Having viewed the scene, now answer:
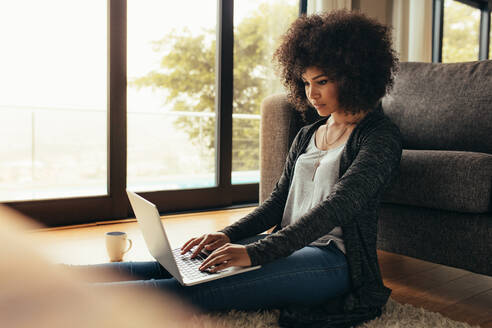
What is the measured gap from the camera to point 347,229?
3.73 feet

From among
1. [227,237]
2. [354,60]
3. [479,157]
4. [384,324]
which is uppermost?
[354,60]

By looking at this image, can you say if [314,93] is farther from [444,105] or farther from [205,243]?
[444,105]

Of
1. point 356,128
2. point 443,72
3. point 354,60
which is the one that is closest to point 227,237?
point 356,128

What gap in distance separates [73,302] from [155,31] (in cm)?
404

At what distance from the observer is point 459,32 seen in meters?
5.08

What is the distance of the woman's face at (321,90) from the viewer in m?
1.24

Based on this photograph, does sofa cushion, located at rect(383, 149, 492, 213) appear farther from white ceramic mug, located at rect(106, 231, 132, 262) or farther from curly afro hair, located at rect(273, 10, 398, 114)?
white ceramic mug, located at rect(106, 231, 132, 262)

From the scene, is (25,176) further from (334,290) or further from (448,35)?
(448,35)

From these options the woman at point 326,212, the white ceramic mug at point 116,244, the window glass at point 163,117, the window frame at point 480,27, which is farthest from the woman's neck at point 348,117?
the window frame at point 480,27

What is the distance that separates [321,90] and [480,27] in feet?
16.7

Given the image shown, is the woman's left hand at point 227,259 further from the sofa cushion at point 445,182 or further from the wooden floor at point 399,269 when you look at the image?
the sofa cushion at point 445,182

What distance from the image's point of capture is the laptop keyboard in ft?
3.29

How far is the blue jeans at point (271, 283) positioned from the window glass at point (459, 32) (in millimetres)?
4648

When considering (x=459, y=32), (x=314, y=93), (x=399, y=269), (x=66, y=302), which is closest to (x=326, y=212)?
(x=314, y=93)
